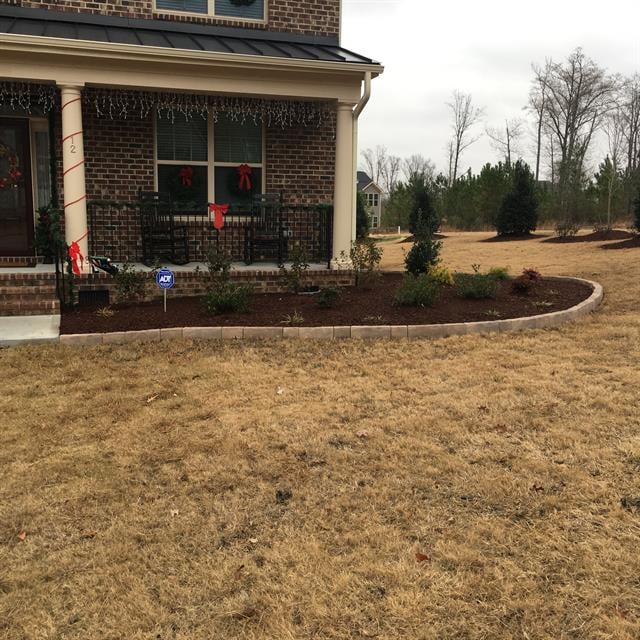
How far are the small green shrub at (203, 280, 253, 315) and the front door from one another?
4063 millimetres

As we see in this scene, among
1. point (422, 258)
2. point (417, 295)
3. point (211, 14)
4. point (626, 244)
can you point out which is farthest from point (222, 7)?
point (626, 244)

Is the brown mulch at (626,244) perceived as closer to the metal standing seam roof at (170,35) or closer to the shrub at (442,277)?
the shrub at (442,277)

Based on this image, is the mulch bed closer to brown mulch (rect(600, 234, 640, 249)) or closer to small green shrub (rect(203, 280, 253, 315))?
small green shrub (rect(203, 280, 253, 315))

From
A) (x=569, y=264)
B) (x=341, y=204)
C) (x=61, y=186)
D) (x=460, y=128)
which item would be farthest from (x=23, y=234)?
(x=460, y=128)

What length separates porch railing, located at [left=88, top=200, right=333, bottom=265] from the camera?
30.9 feet

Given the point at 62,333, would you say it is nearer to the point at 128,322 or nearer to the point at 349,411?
the point at 128,322

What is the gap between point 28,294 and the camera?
7.45m

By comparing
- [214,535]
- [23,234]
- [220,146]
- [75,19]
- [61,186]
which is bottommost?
[214,535]

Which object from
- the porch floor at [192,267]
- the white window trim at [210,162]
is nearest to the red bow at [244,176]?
the white window trim at [210,162]

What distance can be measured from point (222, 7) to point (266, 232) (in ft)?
13.1

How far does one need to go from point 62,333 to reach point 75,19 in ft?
18.3

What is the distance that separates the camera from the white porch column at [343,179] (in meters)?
8.77

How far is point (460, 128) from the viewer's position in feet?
174

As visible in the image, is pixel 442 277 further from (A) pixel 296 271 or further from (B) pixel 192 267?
(B) pixel 192 267
